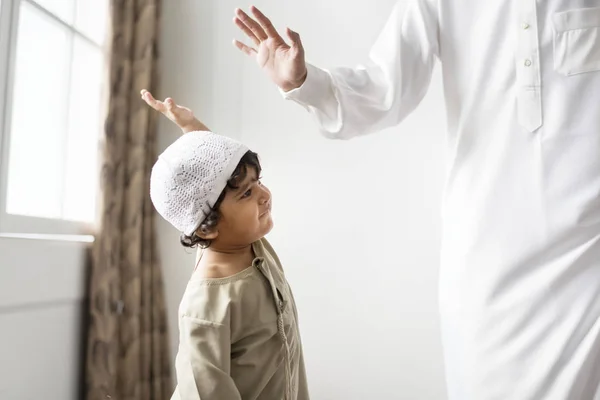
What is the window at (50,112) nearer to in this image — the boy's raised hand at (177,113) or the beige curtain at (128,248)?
the beige curtain at (128,248)

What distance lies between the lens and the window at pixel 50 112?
1.33 metres

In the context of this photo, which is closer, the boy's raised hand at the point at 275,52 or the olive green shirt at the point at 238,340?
the olive green shirt at the point at 238,340

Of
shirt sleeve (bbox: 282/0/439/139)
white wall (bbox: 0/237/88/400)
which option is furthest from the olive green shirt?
white wall (bbox: 0/237/88/400)

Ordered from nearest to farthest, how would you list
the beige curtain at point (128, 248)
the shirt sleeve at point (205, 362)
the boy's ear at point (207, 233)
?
the shirt sleeve at point (205, 362), the boy's ear at point (207, 233), the beige curtain at point (128, 248)

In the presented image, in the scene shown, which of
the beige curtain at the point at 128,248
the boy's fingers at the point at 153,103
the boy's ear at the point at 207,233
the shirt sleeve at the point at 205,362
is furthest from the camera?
the beige curtain at the point at 128,248

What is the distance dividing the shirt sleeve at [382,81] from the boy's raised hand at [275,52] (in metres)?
0.03

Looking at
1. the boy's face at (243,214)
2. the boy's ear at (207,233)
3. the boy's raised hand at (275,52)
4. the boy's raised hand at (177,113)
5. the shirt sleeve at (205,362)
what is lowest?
the shirt sleeve at (205,362)

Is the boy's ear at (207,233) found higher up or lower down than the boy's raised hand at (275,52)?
lower down

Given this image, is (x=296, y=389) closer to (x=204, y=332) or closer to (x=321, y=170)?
(x=204, y=332)

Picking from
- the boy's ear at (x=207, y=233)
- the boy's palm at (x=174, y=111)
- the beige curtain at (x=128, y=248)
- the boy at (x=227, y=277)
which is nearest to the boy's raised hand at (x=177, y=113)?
the boy's palm at (x=174, y=111)

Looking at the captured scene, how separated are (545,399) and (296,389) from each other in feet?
1.53

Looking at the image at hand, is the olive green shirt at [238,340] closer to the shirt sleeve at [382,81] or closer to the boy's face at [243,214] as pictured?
the boy's face at [243,214]

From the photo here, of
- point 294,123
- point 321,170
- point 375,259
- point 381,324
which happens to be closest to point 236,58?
point 294,123

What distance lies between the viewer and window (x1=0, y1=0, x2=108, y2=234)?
1.33m
